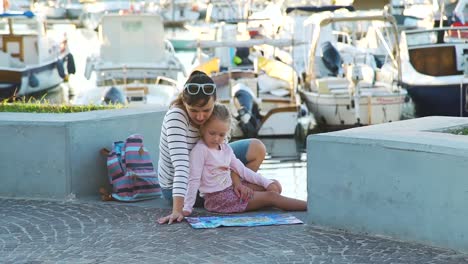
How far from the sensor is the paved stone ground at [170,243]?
267 inches

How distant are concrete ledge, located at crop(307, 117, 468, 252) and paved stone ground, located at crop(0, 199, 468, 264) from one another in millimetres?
108

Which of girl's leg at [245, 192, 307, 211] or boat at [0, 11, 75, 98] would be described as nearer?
girl's leg at [245, 192, 307, 211]

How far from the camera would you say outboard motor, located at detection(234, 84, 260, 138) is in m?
24.9

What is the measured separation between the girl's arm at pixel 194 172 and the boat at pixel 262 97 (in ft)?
52.3

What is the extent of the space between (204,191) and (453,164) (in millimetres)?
2271

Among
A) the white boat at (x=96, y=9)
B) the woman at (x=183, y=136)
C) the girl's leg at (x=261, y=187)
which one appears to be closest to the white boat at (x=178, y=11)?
the white boat at (x=96, y=9)

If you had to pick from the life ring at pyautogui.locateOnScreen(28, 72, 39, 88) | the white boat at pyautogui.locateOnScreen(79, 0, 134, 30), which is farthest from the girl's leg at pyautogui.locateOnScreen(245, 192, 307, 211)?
the white boat at pyautogui.locateOnScreen(79, 0, 134, 30)

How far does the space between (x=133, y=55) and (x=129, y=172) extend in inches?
970

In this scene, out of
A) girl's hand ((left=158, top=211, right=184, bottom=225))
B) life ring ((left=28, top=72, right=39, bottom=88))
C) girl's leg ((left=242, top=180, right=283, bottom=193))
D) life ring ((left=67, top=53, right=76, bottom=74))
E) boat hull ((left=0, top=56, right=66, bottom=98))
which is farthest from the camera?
life ring ((left=67, top=53, right=76, bottom=74))

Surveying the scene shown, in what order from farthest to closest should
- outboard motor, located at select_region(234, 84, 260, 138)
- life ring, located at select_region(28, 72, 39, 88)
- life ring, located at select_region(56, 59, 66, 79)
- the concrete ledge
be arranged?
1. life ring, located at select_region(56, 59, 66, 79)
2. life ring, located at select_region(28, 72, 39, 88)
3. outboard motor, located at select_region(234, 84, 260, 138)
4. the concrete ledge

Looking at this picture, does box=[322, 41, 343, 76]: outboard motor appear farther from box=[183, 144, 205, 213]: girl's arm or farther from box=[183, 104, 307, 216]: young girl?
box=[183, 144, 205, 213]: girl's arm

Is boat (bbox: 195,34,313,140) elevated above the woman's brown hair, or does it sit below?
below

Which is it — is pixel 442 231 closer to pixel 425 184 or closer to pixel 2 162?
pixel 425 184

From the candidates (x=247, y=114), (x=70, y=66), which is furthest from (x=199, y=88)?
(x=70, y=66)
